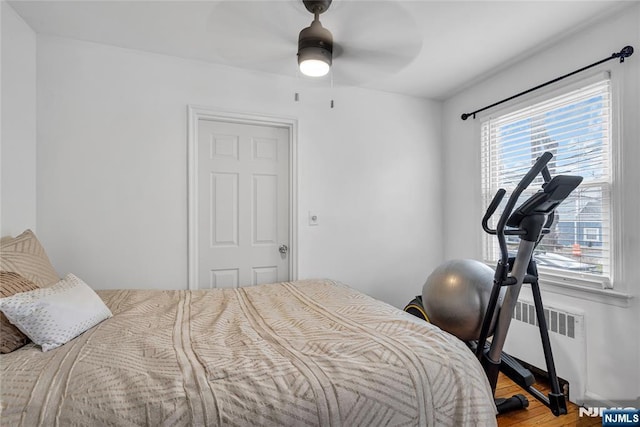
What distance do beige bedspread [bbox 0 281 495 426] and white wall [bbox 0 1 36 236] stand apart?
1.07 meters

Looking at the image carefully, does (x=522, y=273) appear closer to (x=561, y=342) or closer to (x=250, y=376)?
(x=561, y=342)

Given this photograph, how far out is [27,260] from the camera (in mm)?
1624

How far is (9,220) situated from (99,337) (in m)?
1.16

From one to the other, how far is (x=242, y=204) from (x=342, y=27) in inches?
62.3

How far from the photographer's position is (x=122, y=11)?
1.93 m

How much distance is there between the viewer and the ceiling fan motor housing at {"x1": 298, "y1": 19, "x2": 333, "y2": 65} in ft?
5.24

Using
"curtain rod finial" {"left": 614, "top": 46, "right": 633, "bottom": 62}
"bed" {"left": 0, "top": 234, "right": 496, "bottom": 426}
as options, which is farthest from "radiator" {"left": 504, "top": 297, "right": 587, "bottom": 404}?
"curtain rod finial" {"left": 614, "top": 46, "right": 633, "bottom": 62}

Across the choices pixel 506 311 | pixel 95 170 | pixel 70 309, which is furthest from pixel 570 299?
pixel 95 170

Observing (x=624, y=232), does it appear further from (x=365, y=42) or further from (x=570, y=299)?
(x=365, y=42)

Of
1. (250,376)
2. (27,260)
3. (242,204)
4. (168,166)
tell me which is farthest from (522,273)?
(27,260)

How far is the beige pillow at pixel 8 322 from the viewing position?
4.02ft

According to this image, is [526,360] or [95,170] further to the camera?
[526,360]

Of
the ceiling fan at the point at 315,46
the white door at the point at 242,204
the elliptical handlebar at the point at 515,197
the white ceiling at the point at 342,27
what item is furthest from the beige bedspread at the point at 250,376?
the white ceiling at the point at 342,27

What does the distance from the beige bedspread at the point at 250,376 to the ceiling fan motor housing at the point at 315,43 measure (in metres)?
1.42
